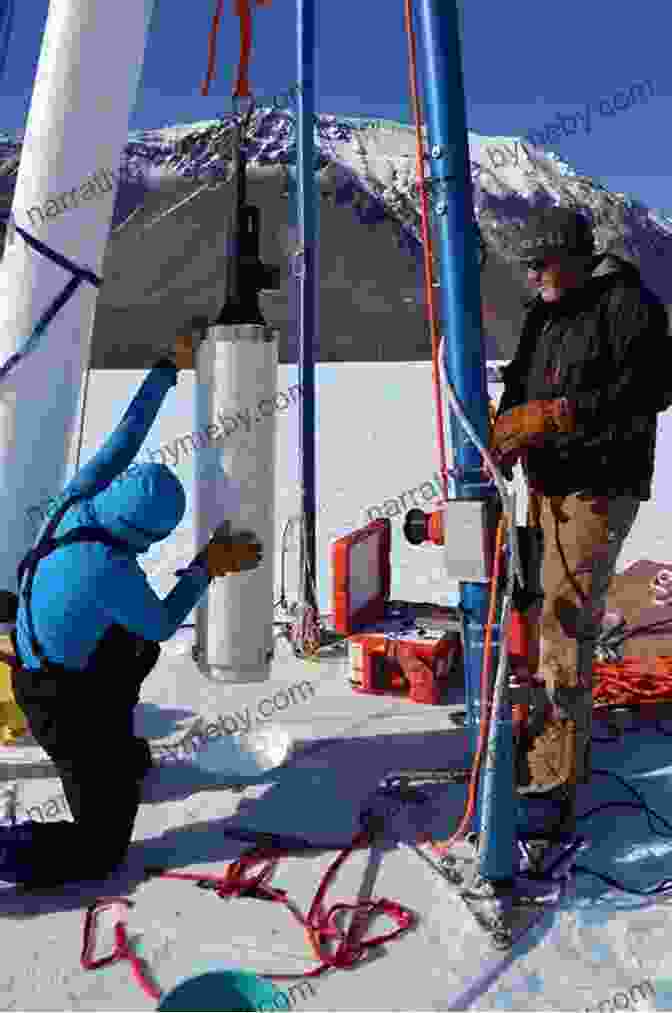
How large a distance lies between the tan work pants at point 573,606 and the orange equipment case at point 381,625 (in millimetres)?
1307

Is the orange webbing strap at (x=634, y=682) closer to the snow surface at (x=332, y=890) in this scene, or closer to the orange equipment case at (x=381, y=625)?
the snow surface at (x=332, y=890)

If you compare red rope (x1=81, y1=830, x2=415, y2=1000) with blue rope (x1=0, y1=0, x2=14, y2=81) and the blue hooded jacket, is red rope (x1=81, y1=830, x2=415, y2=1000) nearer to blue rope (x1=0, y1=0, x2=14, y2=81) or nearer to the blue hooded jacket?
the blue hooded jacket

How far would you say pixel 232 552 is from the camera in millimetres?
3773

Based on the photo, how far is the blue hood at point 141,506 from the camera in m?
3.24

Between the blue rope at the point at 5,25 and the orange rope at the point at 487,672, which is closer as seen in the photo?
the orange rope at the point at 487,672

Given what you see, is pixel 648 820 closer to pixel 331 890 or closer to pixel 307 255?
pixel 331 890

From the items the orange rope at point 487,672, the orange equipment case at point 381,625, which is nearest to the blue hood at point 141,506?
the orange rope at point 487,672

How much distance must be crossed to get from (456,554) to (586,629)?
94 centimetres

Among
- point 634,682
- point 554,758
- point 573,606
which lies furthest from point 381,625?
point 573,606

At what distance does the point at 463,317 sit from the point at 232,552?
4.50 ft

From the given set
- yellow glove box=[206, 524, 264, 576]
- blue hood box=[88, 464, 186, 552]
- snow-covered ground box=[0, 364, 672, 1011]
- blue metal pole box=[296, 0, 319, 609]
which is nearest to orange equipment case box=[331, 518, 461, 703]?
snow-covered ground box=[0, 364, 672, 1011]

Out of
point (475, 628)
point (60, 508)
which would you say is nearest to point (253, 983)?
point (475, 628)

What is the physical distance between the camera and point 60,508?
11.6 feet

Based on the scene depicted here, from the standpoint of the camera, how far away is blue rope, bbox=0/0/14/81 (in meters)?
4.43
